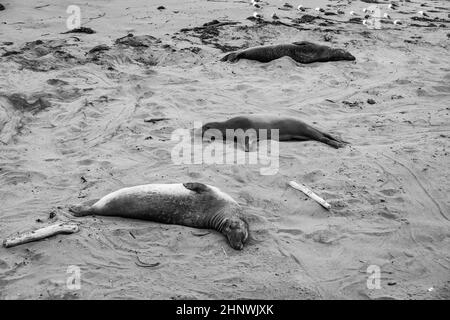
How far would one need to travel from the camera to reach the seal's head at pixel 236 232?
160 inches

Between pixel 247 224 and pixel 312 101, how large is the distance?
3.58m

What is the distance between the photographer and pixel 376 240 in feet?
13.9

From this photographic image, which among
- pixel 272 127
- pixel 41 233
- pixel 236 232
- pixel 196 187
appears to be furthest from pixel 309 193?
pixel 41 233

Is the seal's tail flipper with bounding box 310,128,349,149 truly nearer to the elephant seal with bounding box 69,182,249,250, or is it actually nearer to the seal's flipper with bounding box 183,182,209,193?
the elephant seal with bounding box 69,182,249,250

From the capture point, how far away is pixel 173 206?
4406 mm

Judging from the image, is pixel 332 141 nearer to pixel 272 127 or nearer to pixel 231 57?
pixel 272 127

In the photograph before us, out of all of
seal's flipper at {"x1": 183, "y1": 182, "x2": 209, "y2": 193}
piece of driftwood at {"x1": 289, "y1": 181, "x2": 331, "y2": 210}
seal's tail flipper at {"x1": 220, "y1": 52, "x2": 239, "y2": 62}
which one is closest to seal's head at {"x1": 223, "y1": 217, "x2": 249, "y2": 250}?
seal's flipper at {"x1": 183, "y1": 182, "x2": 209, "y2": 193}

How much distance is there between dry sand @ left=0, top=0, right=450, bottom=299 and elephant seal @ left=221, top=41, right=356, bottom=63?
0.23 metres

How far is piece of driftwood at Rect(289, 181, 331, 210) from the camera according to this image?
4598 mm

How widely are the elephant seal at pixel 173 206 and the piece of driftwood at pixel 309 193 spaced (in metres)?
0.76

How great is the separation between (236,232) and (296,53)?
5.80 m

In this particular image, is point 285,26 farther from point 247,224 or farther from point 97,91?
point 247,224

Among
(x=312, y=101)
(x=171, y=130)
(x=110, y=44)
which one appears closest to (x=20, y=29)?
(x=110, y=44)
